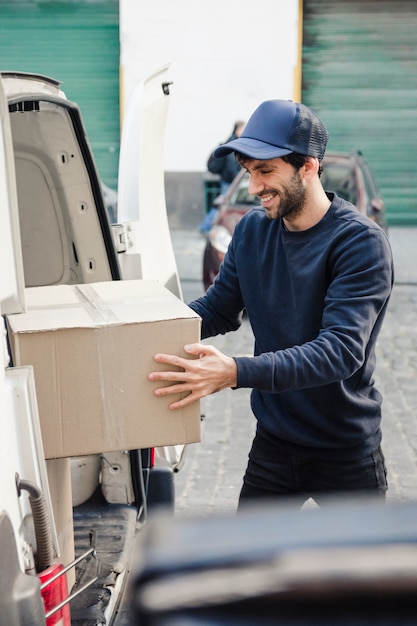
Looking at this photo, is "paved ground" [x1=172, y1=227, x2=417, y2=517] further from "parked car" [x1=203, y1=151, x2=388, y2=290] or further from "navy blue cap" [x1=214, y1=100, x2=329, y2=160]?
"navy blue cap" [x1=214, y1=100, x2=329, y2=160]

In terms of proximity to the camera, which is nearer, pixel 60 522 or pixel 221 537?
pixel 221 537

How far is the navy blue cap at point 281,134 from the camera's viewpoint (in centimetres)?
281

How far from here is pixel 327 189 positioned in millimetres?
10656

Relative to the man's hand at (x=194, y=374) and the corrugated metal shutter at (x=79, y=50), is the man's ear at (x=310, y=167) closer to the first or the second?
the man's hand at (x=194, y=374)

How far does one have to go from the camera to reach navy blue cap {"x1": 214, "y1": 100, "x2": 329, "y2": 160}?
2.81 m

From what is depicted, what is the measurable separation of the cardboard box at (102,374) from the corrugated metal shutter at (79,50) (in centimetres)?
1572

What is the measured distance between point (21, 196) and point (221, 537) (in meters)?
2.83

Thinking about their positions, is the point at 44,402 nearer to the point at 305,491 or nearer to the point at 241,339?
the point at 305,491

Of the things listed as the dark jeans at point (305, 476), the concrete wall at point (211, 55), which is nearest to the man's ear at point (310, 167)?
the dark jeans at point (305, 476)

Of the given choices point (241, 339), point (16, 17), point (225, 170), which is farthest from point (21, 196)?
point (16, 17)

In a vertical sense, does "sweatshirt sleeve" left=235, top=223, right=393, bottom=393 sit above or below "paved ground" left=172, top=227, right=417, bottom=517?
above

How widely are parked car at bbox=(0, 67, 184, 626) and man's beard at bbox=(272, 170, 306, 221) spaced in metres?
0.73

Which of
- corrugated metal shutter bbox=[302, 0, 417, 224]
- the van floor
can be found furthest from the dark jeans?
corrugated metal shutter bbox=[302, 0, 417, 224]

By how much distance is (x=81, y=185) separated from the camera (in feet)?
11.1
